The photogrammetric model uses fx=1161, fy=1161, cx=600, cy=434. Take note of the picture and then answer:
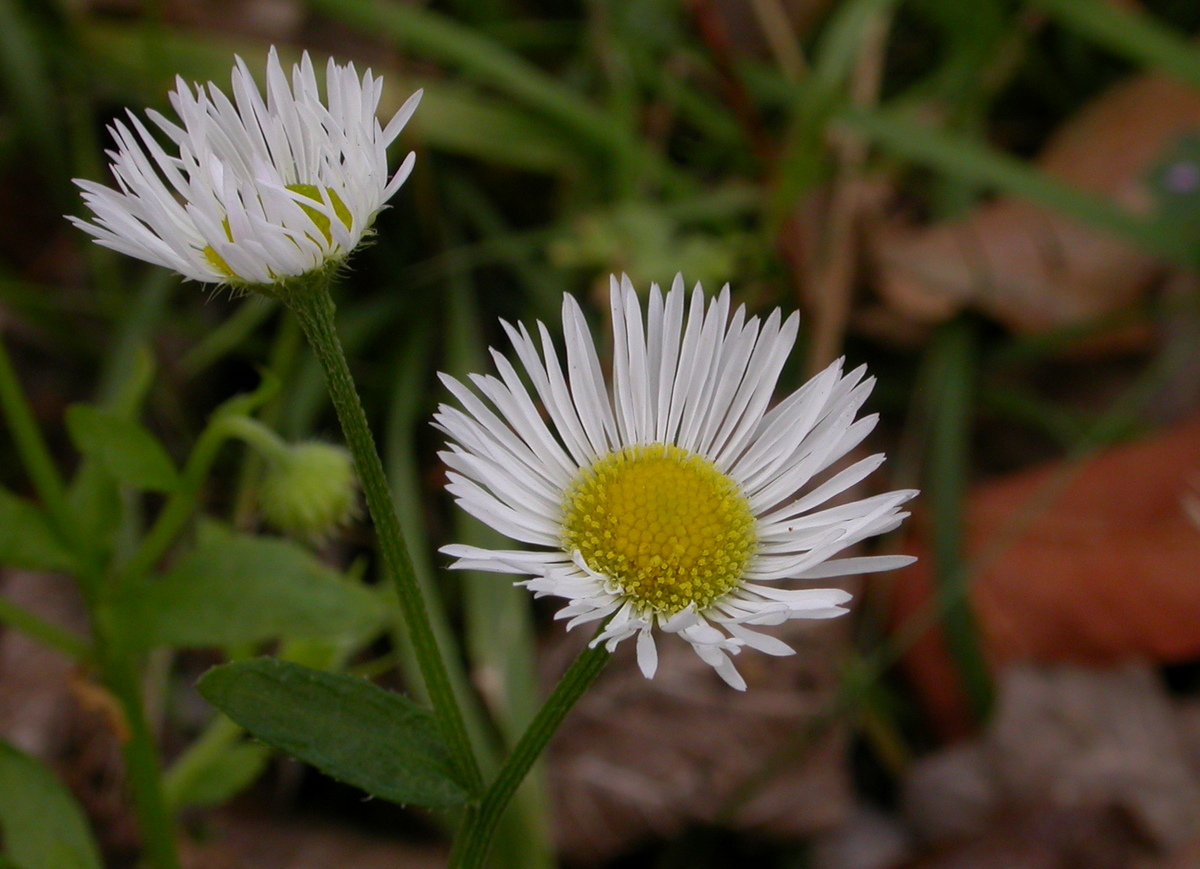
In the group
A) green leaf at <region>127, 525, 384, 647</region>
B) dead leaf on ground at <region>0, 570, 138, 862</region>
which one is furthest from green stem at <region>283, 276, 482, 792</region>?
dead leaf on ground at <region>0, 570, 138, 862</region>

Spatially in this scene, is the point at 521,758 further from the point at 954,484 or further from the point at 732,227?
the point at 732,227

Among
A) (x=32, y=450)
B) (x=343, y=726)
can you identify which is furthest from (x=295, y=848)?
(x=343, y=726)

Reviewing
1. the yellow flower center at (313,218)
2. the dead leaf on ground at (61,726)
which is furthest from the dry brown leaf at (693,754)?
the yellow flower center at (313,218)

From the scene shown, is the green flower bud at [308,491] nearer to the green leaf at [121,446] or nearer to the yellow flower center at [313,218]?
the green leaf at [121,446]

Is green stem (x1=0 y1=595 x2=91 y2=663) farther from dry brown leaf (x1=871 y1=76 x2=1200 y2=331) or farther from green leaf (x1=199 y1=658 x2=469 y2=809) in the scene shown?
dry brown leaf (x1=871 y1=76 x2=1200 y2=331)

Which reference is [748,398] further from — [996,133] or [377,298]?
[996,133]

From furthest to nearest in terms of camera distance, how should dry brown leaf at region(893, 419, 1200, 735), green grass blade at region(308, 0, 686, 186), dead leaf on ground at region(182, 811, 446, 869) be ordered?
green grass blade at region(308, 0, 686, 186) → dry brown leaf at region(893, 419, 1200, 735) → dead leaf on ground at region(182, 811, 446, 869)
